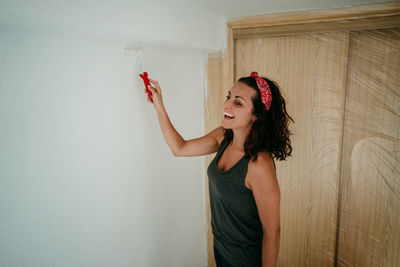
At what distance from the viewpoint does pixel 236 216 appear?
1.15 metres

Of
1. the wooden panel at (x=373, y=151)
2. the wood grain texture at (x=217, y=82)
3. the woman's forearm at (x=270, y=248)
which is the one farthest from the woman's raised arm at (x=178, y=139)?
the wooden panel at (x=373, y=151)

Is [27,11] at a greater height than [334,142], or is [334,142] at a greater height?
[27,11]

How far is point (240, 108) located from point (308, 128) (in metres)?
0.60

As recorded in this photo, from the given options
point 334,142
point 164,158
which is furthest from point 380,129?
point 164,158

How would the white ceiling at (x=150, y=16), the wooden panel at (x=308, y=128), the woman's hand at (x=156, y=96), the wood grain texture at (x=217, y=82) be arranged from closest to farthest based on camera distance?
the white ceiling at (x=150, y=16)
the woman's hand at (x=156, y=96)
the wooden panel at (x=308, y=128)
the wood grain texture at (x=217, y=82)

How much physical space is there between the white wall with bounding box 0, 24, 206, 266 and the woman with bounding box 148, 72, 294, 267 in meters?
0.18

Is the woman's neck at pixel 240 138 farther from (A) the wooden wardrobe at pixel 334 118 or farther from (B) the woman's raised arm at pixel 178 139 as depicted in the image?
(A) the wooden wardrobe at pixel 334 118

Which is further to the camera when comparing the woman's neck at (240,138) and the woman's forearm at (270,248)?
the woman's neck at (240,138)

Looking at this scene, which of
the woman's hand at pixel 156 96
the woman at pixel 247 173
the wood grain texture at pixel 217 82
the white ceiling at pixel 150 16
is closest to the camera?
the white ceiling at pixel 150 16

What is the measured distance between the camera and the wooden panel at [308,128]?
4.70ft

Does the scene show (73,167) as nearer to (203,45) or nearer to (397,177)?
(203,45)

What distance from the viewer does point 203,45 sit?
1407 millimetres

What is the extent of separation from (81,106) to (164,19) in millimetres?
505

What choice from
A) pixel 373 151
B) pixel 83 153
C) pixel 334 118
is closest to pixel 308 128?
pixel 334 118
